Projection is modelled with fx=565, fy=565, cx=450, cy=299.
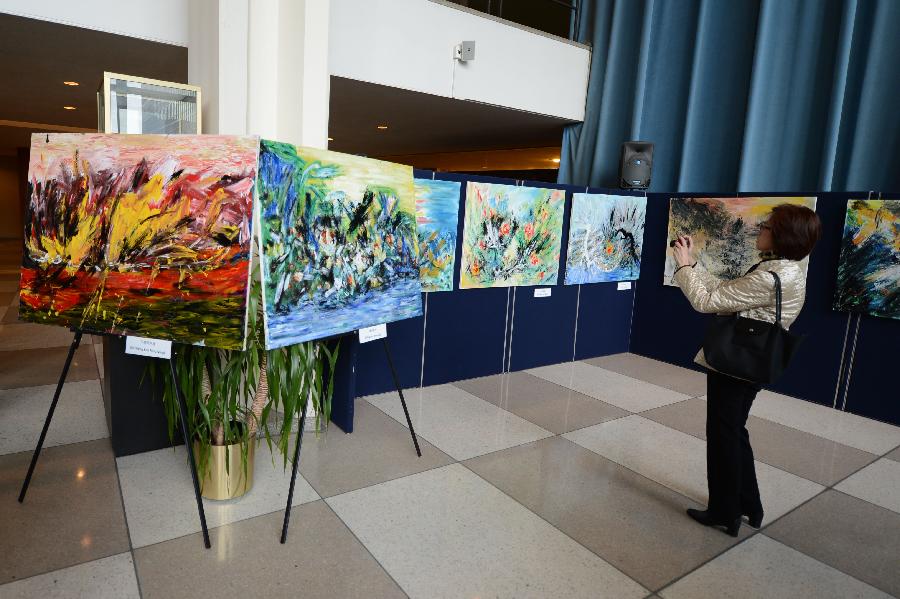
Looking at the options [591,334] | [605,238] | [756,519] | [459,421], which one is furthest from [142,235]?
[591,334]

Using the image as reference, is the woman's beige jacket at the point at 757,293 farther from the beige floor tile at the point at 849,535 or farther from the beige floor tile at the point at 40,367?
the beige floor tile at the point at 40,367

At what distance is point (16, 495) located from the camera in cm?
253

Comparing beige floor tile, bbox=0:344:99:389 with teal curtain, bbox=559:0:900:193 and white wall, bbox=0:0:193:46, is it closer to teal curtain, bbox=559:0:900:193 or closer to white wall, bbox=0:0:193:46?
white wall, bbox=0:0:193:46

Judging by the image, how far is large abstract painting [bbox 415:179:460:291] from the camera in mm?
4004

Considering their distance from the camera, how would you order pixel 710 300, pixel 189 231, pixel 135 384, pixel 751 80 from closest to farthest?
1. pixel 189 231
2. pixel 710 300
3. pixel 135 384
4. pixel 751 80

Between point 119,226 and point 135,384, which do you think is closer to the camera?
point 119,226

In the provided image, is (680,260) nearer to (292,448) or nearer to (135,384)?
(292,448)

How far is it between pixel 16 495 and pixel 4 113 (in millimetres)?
10072

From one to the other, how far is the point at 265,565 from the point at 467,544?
2.64 ft

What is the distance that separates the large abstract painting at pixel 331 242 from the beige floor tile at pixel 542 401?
1.39m

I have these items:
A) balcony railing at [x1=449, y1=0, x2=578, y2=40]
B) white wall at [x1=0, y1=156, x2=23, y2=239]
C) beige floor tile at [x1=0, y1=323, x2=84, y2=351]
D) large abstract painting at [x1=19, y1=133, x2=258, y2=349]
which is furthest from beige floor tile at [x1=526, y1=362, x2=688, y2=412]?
white wall at [x1=0, y1=156, x2=23, y2=239]

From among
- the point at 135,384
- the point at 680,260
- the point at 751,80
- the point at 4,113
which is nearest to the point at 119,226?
the point at 135,384

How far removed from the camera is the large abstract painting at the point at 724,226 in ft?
15.3

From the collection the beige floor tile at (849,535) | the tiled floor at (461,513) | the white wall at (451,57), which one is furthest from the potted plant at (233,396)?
the white wall at (451,57)
